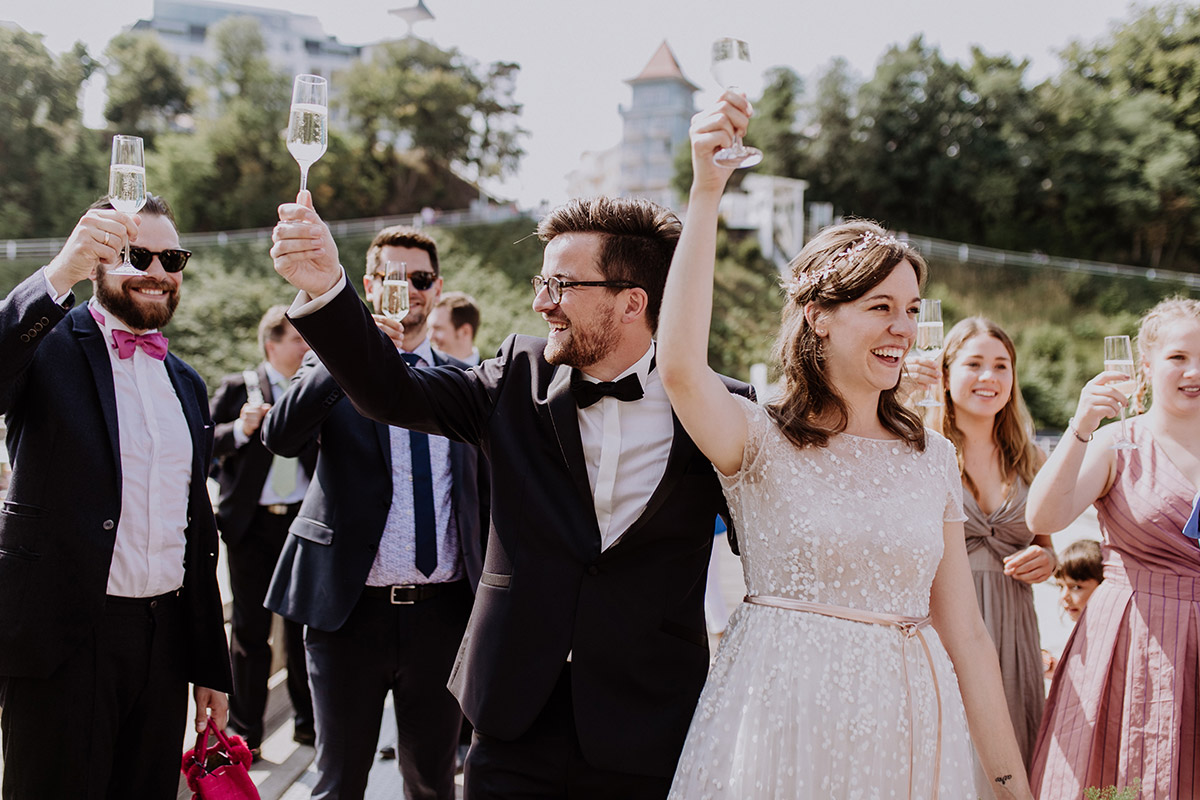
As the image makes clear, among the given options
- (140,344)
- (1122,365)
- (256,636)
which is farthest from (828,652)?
(256,636)

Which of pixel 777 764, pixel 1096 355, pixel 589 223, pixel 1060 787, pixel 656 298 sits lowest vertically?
pixel 1060 787

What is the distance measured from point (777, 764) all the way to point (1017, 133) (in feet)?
157

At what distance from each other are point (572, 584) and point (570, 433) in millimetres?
361

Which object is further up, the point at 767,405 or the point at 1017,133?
the point at 1017,133

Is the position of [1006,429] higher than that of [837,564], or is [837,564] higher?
[1006,429]

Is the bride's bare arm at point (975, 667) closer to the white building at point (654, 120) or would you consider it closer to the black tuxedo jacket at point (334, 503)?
the black tuxedo jacket at point (334, 503)

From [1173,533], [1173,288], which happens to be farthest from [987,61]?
[1173,533]

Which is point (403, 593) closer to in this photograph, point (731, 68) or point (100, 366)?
→ point (100, 366)

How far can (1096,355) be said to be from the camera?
112ft

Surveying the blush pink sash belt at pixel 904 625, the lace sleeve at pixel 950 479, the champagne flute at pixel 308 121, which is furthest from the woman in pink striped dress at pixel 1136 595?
the champagne flute at pixel 308 121

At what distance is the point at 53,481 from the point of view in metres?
2.59

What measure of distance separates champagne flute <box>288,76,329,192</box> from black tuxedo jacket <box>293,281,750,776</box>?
1.31ft

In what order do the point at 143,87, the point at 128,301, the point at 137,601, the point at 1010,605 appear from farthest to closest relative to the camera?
the point at 143,87 → the point at 1010,605 → the point at 128,301 → the point at 137,601

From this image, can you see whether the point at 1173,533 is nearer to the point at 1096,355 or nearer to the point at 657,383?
the point at 657,383
